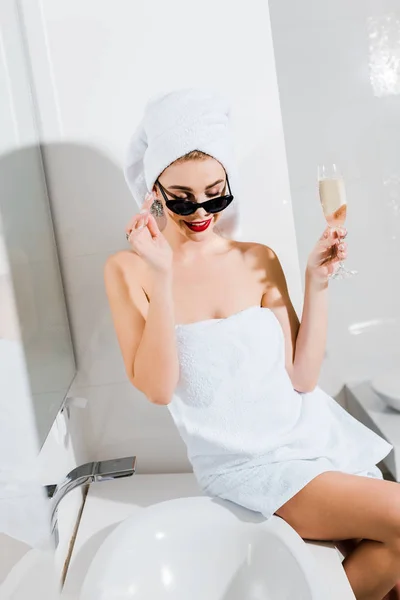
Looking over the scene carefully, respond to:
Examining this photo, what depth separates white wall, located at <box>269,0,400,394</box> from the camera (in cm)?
202

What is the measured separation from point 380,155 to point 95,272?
3.35 feet

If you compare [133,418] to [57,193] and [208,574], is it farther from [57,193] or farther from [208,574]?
[57,193]

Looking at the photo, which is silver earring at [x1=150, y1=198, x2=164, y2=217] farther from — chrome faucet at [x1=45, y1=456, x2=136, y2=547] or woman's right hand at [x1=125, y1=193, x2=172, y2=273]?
chrome faucet at [x1=45, y1=456, x2=136, y2=547]

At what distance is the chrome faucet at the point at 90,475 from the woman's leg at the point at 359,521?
51 centimetres

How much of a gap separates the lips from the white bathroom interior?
268mm

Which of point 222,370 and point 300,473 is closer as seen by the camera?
point 300,473

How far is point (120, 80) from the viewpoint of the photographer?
182 centimetres

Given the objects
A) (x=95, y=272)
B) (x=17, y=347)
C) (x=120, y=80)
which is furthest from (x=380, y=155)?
(x=17, y=347)

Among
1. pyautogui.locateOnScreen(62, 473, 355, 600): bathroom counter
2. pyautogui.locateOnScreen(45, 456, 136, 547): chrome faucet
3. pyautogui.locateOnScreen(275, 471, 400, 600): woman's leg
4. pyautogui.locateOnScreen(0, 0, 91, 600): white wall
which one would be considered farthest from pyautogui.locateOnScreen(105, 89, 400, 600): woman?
pyautogui.locateOnScreen(45, 456, 136, 547): chrome faucet

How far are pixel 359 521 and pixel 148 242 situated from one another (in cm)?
83

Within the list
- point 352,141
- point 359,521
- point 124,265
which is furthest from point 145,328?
point 352,141

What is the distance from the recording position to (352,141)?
206cm

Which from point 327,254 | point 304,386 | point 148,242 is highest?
point 148,242

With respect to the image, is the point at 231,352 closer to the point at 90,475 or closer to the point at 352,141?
the point at 90,475
